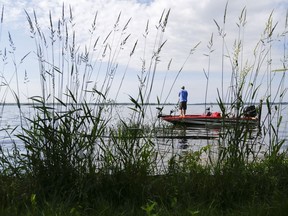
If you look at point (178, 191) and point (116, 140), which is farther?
point (116, 140)

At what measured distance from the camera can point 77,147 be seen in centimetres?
315

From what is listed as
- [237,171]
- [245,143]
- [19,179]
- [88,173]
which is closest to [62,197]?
[88,173]

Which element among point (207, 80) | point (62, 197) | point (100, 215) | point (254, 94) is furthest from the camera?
point (207, 80)

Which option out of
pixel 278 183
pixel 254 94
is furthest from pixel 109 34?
pixel 278 183

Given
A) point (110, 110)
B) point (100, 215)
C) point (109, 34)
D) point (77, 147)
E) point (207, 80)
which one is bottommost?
point (100, 215)

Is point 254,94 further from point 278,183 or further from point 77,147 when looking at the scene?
point 77,147

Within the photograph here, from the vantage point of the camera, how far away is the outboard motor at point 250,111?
12.6 feet

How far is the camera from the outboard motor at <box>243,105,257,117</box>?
384cm

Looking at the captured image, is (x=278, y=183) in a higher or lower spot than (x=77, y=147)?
lower

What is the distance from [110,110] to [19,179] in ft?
4.76

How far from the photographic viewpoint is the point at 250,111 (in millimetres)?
4016

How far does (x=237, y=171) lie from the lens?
3.30 meters

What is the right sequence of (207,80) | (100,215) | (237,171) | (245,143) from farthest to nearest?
(207,80)
(245,143)
(237,171)
(100,215)

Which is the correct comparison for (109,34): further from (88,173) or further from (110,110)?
(88,173)
